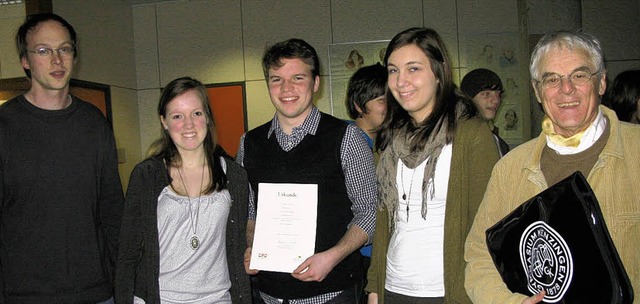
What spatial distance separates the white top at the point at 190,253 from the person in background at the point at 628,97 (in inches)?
119

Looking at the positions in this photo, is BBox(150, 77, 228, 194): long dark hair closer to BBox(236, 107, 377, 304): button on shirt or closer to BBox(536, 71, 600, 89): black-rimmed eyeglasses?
BBox(236, 107, 377, 304): button on shirt

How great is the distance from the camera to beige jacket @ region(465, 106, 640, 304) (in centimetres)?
141

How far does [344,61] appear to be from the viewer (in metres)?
7.78

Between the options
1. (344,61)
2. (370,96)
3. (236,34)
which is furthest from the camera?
(236,34)

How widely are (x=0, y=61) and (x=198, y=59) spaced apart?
2851 mm

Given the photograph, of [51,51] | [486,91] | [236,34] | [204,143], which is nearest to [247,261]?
[204,143]

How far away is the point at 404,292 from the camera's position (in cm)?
205

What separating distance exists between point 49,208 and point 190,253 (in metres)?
0.66

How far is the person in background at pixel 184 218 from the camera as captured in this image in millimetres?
2146

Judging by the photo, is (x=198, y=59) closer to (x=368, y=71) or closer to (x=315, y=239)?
(x=368, y=71)

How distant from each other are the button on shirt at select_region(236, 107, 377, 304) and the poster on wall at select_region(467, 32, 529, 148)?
18.3ft

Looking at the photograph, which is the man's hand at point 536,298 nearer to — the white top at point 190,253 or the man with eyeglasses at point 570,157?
the man with eyeglasses at point 570,157

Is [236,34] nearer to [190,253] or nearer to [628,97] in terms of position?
[628,97]

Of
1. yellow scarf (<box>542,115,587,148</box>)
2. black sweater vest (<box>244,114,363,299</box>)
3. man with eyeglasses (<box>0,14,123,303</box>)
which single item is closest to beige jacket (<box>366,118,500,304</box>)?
yellow scarf (<box>542,115,587,148</box>)
